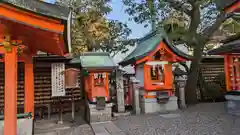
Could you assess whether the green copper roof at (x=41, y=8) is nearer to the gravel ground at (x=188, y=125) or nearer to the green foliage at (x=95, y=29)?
the gravel ground at (x=188, y=125)

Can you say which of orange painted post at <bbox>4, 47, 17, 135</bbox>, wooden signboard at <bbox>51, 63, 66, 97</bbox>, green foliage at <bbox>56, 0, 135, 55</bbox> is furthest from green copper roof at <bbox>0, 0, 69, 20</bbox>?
green foliage at <bbox>56, 0, 135, 55</bbox>

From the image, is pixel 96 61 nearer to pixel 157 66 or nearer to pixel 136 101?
pixel 136 101

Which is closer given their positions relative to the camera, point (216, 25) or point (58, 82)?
point (216, 25)

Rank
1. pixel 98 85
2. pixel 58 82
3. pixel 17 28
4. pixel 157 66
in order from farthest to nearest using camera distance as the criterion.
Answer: pixel 58 82 → pixel 157 66 → pixel 98 85 → pixel 17 28

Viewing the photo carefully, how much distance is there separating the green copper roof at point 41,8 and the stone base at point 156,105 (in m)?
6.32

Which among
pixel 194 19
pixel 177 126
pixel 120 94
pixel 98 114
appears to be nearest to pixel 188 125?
pixel 177 126

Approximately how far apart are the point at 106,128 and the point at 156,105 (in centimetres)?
309

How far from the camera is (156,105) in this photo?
354 inches

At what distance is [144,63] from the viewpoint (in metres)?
9.01

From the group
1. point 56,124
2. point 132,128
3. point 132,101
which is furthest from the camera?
point 132,101

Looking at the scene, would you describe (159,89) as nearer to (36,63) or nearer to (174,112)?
(174,112)

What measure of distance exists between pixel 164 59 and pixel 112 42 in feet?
16.2

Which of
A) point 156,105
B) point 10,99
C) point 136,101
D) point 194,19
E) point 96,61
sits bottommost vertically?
point 156,105

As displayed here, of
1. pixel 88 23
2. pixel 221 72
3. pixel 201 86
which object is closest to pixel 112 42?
pixel 88 23
